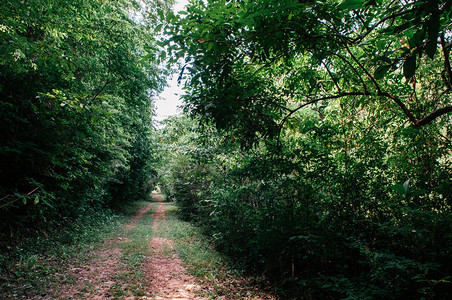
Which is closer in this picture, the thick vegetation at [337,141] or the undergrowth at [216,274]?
the thick vegetation at [337,141]

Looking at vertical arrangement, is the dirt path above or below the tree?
below

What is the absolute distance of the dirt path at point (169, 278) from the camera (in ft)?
15.5

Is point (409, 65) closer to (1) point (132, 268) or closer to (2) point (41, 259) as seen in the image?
(1) point (132, 268)

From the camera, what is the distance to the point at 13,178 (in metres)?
5.49

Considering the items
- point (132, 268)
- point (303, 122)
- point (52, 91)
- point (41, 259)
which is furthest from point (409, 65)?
point (41, 259)

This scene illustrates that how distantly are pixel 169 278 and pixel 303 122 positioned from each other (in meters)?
5.27

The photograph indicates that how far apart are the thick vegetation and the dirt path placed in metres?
2.06

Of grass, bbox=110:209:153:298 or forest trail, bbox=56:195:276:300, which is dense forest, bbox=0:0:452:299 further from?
grass, bbox=110:209:153:298

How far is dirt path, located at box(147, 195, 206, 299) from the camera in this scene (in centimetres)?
474

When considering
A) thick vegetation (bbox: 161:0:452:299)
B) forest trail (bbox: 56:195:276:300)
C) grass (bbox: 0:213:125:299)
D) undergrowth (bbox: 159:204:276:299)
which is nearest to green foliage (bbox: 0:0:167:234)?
grass (bbox: 0:213:125:299)

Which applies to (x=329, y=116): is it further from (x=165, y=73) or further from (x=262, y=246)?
(x=165, y=73)

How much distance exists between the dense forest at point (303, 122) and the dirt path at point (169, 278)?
6.07 feet

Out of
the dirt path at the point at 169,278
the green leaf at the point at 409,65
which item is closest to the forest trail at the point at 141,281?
the dirt path at the point at 169,278

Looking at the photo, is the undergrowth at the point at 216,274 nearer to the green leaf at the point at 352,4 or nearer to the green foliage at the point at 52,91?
the green foliage at the point at 52,91
